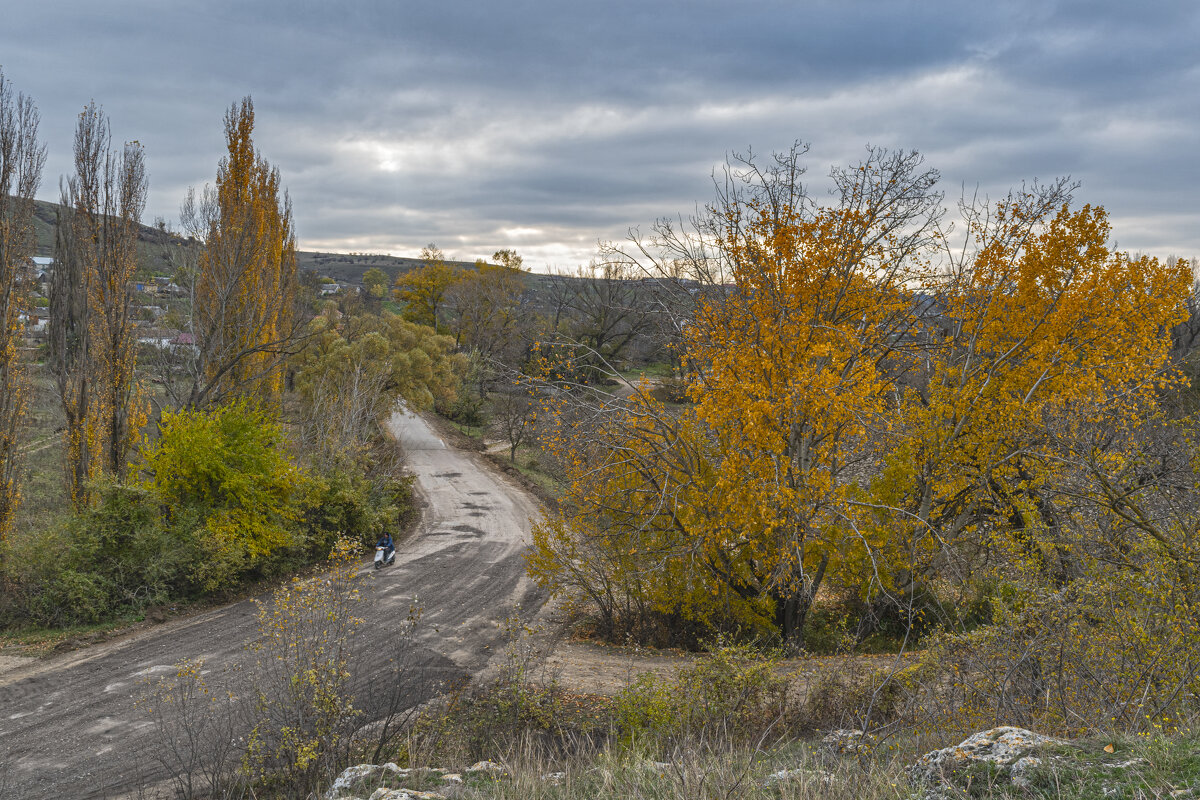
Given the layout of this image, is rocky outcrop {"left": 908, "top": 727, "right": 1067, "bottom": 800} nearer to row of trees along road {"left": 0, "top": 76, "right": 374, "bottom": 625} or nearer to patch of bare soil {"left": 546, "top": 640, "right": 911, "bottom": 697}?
patch of bare soil {"left": 546, "top": 640, "right": 911, "bottom": 697}

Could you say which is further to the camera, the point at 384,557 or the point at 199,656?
the point at 384,557

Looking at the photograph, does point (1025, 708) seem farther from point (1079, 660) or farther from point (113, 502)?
point (113, 502)

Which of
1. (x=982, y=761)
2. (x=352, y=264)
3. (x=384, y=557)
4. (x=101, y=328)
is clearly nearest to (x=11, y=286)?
(x=101, y=328)

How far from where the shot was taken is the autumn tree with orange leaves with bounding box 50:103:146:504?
15.0m

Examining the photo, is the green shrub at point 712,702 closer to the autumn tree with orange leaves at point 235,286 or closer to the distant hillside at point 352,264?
the autumn tree with orange leaves at point 235,286

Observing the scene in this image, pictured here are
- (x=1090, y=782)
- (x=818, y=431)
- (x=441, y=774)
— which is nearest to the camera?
(x=1090, y=782)

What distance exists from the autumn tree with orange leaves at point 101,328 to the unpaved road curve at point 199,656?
4475 mm

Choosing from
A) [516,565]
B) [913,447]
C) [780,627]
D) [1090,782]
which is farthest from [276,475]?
[1090,782]

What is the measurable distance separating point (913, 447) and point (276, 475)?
1387 centimetres

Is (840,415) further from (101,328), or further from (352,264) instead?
(352,264)

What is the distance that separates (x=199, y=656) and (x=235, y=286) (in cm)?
1110

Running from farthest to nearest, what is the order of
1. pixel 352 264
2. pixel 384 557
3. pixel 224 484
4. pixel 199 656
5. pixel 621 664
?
pixel 352 264, pixel 384 557, pixel 224 484, pixel 621 664, pixel 199 656

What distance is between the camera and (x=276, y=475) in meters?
16.7

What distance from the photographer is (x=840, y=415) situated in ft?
36.0
